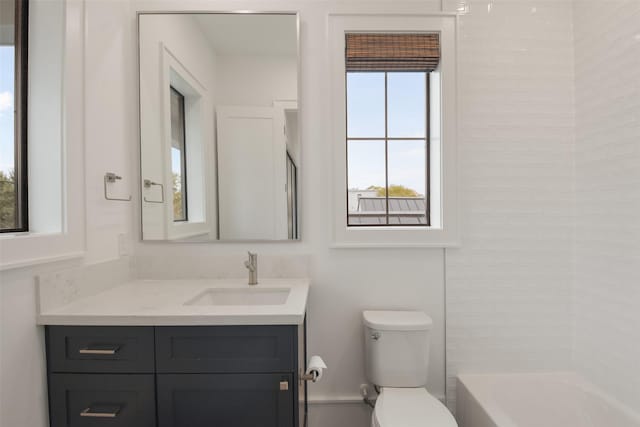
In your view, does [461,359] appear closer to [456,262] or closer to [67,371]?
[456,262]

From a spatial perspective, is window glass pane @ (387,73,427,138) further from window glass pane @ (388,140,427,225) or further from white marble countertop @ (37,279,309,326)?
white marble countertop @ (37,279,309,326)

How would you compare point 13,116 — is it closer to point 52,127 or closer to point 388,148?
point 52,127

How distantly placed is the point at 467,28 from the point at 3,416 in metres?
2.44

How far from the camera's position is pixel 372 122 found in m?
2.02

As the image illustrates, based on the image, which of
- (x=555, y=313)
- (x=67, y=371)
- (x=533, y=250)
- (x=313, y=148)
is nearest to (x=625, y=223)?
(x=533, y=250)

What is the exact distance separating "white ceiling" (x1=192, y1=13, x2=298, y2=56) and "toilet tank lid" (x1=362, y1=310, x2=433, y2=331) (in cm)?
137

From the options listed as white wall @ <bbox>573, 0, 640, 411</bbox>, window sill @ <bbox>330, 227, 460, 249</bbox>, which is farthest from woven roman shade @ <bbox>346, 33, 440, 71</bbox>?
window sill @ <bbox>330, 227, 460, 249</bbox>

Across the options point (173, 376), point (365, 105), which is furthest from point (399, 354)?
point (365, 105)

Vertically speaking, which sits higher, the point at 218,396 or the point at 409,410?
the point at 218,396

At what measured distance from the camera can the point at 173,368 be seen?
123cm

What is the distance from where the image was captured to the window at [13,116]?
1228mm

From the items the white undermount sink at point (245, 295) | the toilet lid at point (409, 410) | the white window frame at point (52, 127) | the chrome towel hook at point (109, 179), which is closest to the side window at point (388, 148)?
the white undermount sink at point (245, 295)

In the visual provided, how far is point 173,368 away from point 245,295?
1.69 feet

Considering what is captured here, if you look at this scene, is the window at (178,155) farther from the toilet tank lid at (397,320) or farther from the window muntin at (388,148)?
the toilet tank lid at (397,320)
